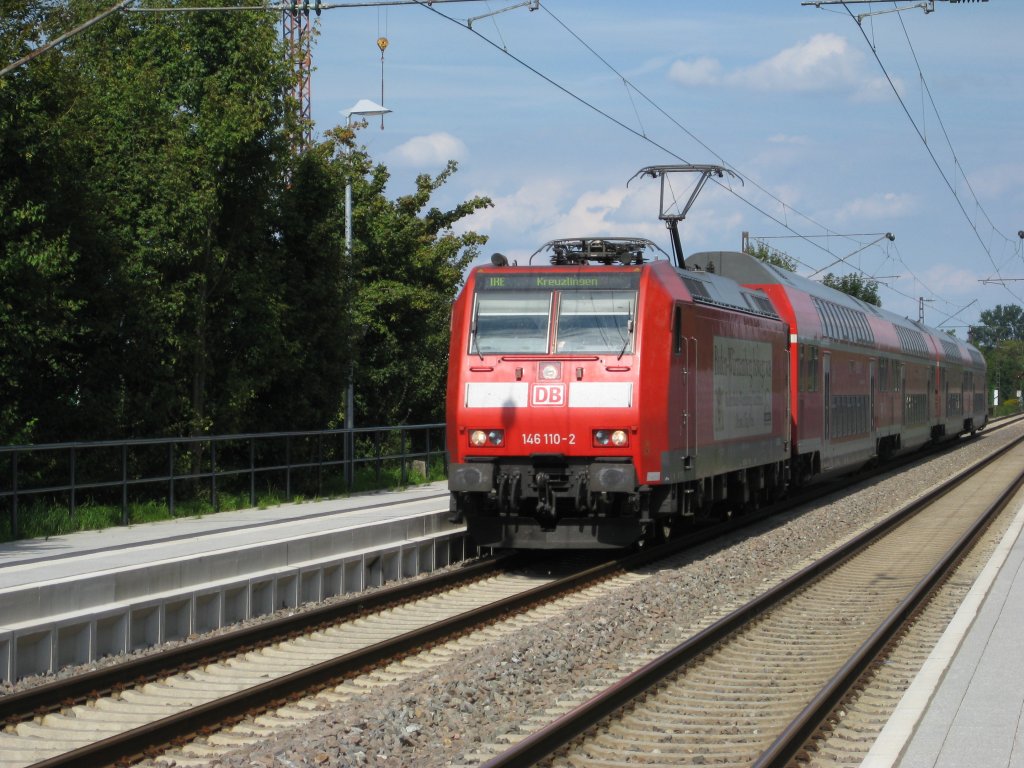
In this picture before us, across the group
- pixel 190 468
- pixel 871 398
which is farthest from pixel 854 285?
pixel 190 468

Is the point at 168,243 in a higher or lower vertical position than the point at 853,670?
higher

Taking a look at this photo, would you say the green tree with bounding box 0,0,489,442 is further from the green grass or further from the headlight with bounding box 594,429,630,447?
the headlight with bounding box 594,429,630,447

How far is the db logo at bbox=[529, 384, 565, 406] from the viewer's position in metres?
14.7

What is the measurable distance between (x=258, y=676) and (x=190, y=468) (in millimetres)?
8418

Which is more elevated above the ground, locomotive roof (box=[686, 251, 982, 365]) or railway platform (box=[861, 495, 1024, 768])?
locomotive roof (box=[686, 251, 982, 365])

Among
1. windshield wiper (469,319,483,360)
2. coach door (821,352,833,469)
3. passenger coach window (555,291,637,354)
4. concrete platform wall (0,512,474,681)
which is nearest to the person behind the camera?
concrete platform wall (0,512,474,681)

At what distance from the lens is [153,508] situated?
16469 mm

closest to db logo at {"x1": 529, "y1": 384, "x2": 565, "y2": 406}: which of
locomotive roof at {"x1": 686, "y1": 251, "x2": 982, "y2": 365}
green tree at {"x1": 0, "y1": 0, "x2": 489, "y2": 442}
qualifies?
green tree at {"x1": 0, "y1": 0, "x2": 489, "y2": 442}

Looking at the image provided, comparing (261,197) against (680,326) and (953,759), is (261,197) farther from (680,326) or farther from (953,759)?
(953,759)

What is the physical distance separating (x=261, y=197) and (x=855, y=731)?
12824 mm

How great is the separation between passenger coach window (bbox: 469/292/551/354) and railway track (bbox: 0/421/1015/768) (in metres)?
2.62

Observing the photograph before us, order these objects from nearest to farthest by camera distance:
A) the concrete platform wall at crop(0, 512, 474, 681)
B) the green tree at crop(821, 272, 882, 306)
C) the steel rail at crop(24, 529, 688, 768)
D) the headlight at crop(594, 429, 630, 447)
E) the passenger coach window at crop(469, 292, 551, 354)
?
the steel rail at crop(24, 529, 688, 768) < the concrete platform wall at crop(0, 512, 474, 681) < the headlight at crop(594, 429, 630, 447) < the passenger coach window at crop(469, 292, 551, 354) < the green tree at crop(821, 272, 882, 306)

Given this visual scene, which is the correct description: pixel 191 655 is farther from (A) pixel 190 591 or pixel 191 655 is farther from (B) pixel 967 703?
(B) pixel 967 703

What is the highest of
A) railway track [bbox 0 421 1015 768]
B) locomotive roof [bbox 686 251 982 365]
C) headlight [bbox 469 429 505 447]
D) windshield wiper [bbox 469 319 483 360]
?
locomotive roof [bbox 686 251 982 365]
